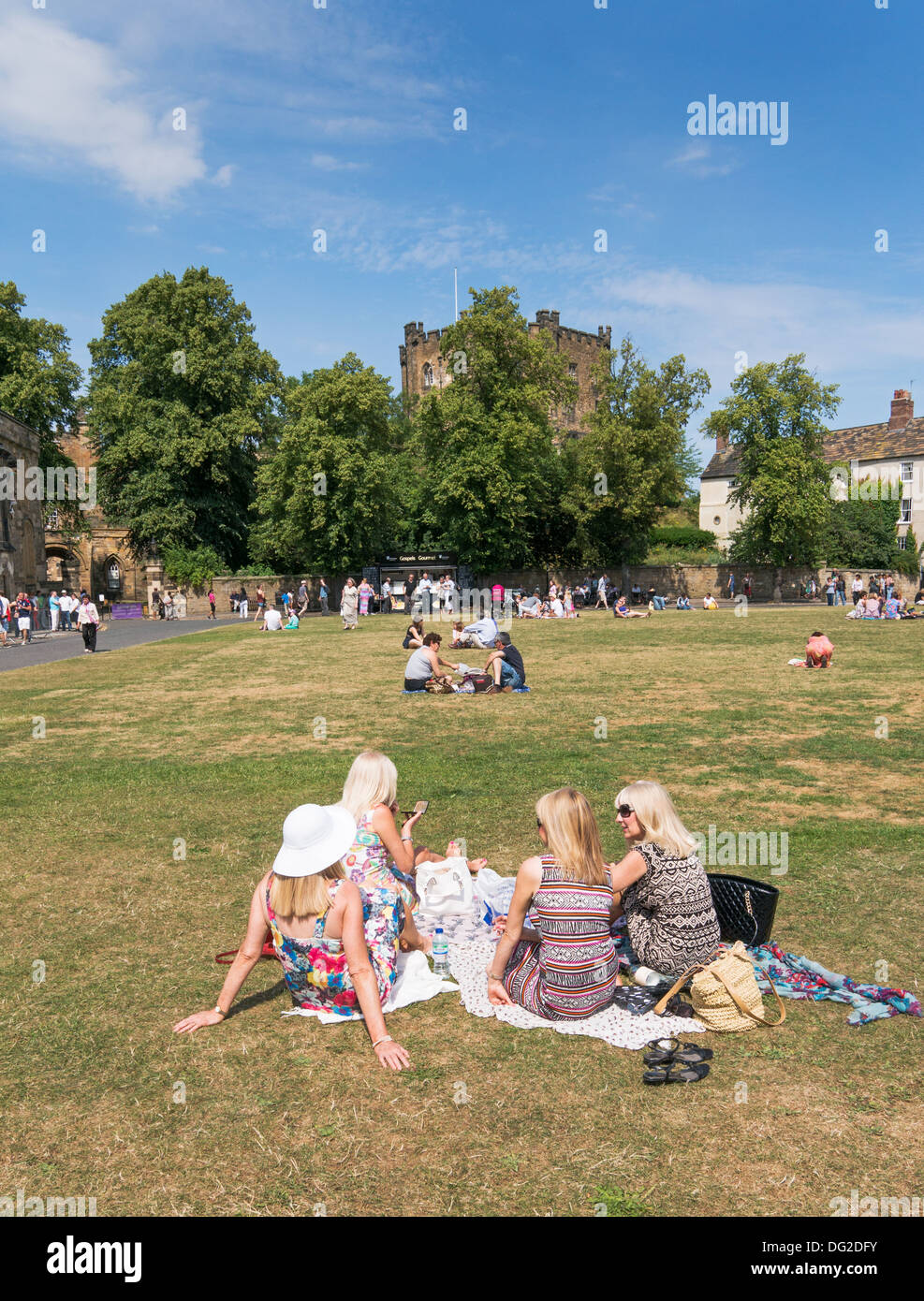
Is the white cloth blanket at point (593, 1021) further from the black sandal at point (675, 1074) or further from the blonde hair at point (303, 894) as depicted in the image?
the blonde hair at point (303, 894)

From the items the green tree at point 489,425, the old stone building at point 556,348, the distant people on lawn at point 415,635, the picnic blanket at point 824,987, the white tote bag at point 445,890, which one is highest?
the old stone building at point 556,348

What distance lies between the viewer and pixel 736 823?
8.11 metres

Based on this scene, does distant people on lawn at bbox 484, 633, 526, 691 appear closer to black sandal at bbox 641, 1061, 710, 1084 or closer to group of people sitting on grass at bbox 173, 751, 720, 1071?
group of people sitting on grass at bbox 173, 751, 720, 1071

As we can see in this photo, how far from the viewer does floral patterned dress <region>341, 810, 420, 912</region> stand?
17.2 feet

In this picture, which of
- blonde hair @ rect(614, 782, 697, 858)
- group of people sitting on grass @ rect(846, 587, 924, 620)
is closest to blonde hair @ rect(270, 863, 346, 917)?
blonde hair @ rect(614, 782, 697, 858)

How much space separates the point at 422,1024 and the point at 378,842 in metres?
1.01

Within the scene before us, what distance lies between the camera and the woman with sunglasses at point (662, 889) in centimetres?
496

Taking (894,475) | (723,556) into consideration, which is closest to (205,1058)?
(723,556)

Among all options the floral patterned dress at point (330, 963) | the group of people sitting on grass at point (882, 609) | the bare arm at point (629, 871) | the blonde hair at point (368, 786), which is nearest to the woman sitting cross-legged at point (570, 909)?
the bare arm at point (629, 871)

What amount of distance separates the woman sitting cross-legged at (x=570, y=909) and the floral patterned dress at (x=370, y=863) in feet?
2.67

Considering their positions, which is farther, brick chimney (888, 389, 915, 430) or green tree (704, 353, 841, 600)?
brick chimney (888, 389, 915, 430)

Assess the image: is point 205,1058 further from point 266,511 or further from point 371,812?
point 266,511

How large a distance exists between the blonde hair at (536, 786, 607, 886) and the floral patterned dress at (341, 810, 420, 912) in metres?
1.05

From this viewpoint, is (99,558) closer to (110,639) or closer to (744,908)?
(110,639)
